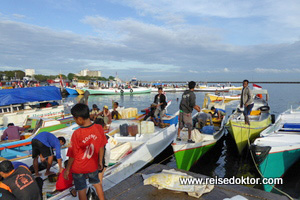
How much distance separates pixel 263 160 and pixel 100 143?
18.8ft

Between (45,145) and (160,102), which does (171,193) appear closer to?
(45,145)

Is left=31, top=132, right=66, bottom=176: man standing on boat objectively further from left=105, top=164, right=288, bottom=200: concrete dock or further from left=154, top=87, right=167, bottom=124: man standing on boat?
left=154, top=87, right=167, bottom=124: man standing on boat

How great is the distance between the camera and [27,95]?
15266mm

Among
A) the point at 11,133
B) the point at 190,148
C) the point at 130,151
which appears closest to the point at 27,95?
the point at 11,133

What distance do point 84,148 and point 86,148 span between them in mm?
31

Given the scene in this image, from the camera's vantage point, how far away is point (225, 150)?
1138 cm

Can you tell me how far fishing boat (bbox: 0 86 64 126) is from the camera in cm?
1416

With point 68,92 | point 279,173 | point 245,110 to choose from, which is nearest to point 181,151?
point 279,173

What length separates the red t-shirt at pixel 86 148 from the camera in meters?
3.17

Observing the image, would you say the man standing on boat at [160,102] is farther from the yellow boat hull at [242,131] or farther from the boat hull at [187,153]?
the yellow boat hull at [242,131]

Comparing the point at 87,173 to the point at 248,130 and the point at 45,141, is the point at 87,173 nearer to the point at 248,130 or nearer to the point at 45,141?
the point at 45,141

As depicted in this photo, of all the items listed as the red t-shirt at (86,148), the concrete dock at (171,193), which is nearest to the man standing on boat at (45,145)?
the concrete dock at (171,193)

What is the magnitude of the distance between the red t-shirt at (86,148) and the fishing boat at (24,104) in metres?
13.7

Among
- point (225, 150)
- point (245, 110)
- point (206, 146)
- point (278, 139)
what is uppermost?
point (245, 110)
